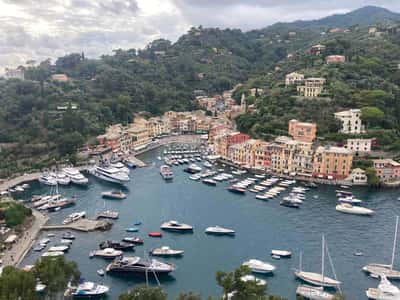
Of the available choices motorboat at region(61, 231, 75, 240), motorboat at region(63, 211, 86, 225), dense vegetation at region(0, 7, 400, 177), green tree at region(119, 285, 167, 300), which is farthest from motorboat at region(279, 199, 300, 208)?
green tree at region(119, 285, 167, 300)

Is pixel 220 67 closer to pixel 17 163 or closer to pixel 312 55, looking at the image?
pixel 312 55

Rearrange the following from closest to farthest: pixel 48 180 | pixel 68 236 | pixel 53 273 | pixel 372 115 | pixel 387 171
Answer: pixel 53 273, pixel 68 236, pixel 387 171, pixel 48 180, pixel 372 115

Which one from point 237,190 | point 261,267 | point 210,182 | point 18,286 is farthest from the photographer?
point 210,182

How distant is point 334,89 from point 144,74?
164 ft

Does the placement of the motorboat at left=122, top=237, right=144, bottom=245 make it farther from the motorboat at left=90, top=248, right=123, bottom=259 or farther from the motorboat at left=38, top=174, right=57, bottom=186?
the motorboat at left=38, top=174, right=57, bottom=186

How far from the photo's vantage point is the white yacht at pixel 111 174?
141 ft

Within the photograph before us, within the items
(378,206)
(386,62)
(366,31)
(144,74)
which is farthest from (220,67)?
(378,206)

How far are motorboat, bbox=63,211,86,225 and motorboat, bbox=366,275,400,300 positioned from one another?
23569 mm

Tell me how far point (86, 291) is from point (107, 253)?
15.0 feet

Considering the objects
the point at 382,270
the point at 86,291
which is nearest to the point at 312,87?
the point at 382,270

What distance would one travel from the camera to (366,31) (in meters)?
97.8

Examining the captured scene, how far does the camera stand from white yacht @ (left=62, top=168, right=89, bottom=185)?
43594mm

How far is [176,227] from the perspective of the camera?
3088cm

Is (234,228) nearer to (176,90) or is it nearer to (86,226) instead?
(86,226)
